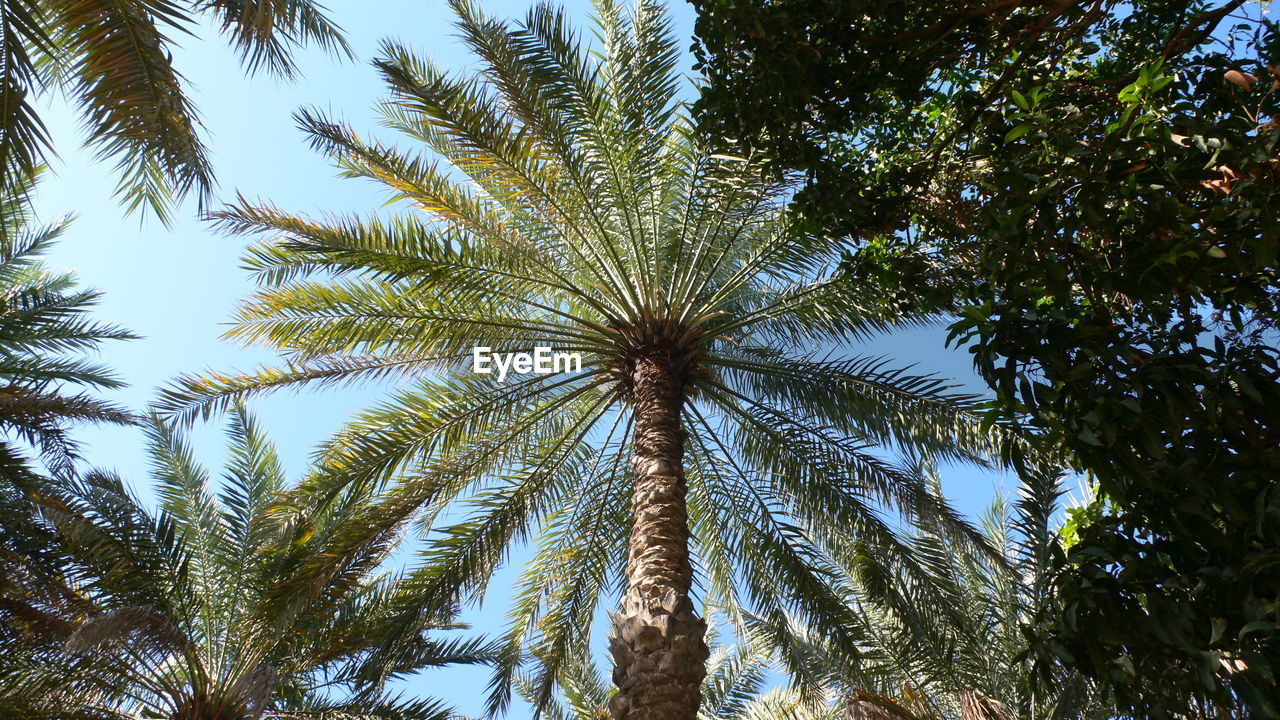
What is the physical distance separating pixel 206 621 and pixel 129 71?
6516 mm

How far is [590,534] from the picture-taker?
974 cm

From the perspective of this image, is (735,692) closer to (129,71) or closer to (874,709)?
(874,709)

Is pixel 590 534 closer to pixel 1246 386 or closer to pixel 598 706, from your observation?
pixel 598 706

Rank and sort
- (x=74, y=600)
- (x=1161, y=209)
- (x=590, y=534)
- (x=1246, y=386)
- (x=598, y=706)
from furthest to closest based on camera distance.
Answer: (x=598, y=706)
(x=590, y=534)
(x=74, y=600)
(x=1161, y=209)
(x=1246, y=386)

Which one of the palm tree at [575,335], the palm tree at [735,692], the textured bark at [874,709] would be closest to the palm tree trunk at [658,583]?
the palm tree at [575,335]

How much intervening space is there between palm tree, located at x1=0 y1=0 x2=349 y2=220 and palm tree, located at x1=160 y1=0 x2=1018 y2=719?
1.77 metres

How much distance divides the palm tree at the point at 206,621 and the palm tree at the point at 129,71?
346 cm

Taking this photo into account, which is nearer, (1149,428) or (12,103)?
(1149,428)

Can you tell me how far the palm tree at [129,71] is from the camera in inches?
208

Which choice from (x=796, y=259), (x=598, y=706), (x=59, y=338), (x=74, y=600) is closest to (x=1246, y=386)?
(x=796, y=259)

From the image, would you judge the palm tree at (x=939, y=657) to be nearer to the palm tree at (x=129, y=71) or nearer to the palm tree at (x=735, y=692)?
the palm tree at (x=735, y=692)

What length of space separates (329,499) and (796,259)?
16.2 ft

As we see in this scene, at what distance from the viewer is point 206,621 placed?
9.88 metres

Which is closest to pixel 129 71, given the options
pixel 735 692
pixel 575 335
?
pixel 575 335
